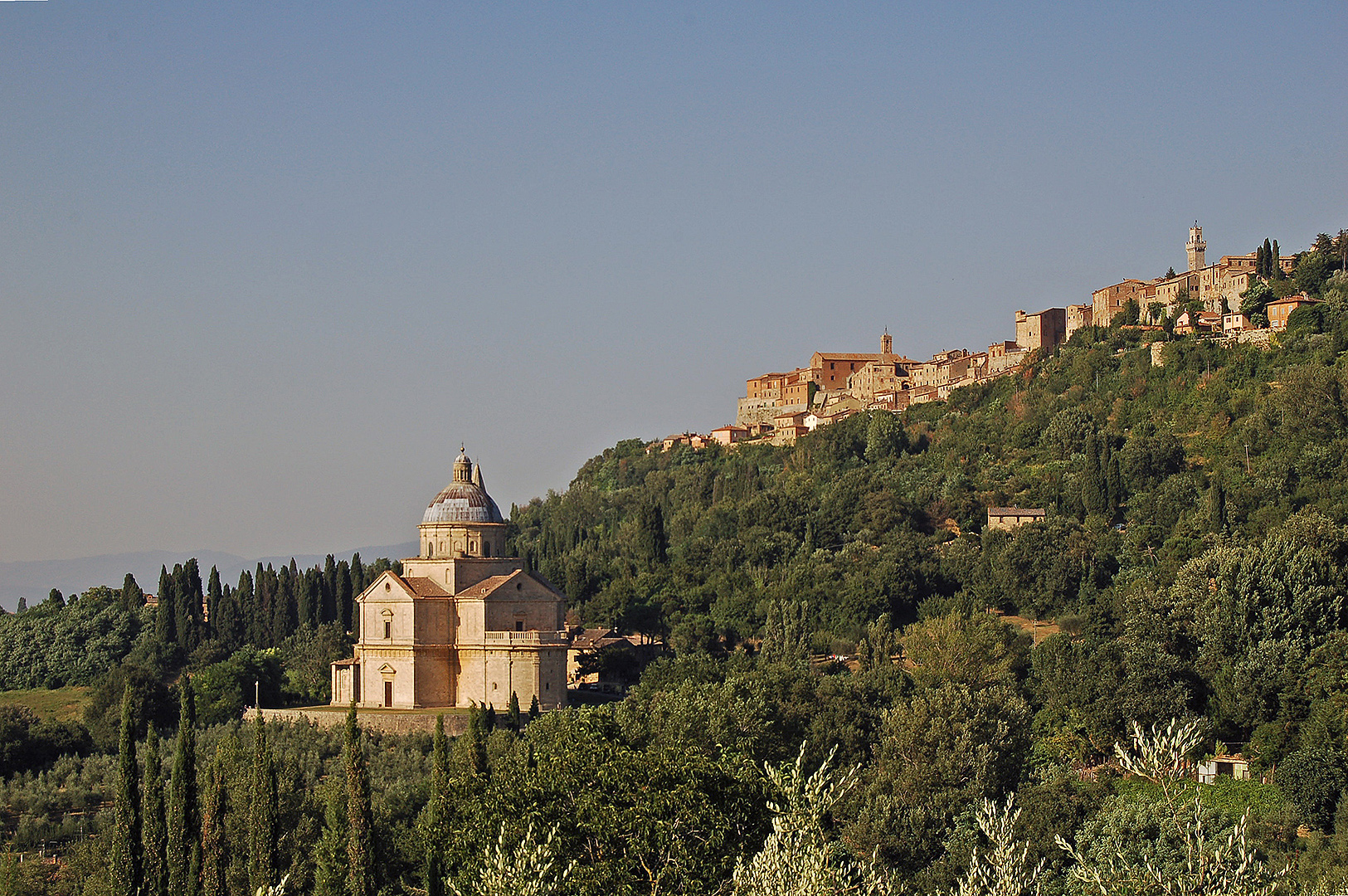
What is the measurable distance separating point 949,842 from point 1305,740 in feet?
40.4

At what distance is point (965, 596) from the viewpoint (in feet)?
212

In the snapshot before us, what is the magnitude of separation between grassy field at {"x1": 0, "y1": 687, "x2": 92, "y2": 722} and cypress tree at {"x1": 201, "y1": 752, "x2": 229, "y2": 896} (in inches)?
991

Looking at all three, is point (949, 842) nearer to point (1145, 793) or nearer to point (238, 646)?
point (1145, 793)

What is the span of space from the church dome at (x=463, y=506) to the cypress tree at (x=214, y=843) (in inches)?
844

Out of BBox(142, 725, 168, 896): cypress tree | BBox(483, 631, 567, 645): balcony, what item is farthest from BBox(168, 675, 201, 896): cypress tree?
BBox(483, 631, 567, 645): balcony

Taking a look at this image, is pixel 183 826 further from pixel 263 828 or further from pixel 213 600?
pixel 213 600

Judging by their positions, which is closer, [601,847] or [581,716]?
[601,847]

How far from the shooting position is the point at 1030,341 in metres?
100

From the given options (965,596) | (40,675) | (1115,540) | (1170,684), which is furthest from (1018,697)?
(40,675)

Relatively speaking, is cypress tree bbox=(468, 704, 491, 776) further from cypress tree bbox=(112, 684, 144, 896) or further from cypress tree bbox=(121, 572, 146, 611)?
cypress tree bbox=(121, 572, 146, 611)

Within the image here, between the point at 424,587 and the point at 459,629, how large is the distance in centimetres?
181

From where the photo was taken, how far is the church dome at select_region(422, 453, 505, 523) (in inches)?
2103

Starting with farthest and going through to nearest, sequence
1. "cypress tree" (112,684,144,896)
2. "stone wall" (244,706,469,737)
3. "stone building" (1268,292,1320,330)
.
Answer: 1. "stone building" (1268,292,1320,330)
2. "stone wall" (244,706,469,737)
3. "cypress tree" (112,684,144,896)

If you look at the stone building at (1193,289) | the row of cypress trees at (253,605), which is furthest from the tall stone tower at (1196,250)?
the row of cypress trees at (253,605)
